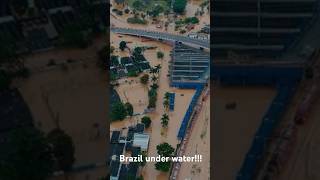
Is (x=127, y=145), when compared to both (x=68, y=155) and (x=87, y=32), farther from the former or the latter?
(x=87, y=32)

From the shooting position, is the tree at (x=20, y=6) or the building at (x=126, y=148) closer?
the building at (x=126, y=148)

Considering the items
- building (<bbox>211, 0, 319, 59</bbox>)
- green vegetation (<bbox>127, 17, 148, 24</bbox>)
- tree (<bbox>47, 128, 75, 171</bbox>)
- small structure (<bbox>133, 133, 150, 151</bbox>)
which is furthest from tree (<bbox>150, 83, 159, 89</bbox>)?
green vegetation (<bbox>127, 17, 148, 24</bbox>)

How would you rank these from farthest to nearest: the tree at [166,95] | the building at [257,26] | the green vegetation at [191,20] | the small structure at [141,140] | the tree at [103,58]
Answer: the green vegetation at [191,20] → the building at [257,26] → the tree at [103,58] → the tree at [166,95] → the small structure at [141,140]

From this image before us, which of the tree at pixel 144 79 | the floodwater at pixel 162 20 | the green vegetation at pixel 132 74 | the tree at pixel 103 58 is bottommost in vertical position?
the tree at pixel 144 79

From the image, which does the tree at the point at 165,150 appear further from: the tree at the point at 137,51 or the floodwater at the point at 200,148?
the tree at the point at 137,51

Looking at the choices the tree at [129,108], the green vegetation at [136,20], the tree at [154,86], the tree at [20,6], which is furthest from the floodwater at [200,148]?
the tree at [20,6]
